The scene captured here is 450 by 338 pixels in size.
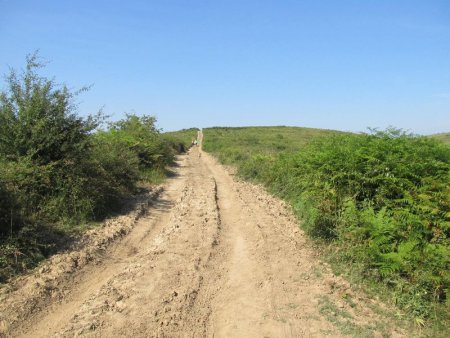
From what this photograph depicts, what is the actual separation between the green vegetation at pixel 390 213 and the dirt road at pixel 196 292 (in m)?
0.54

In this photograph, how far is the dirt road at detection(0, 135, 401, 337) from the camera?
5188 millimetres

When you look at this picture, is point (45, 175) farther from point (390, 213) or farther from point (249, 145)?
point (249, 145)

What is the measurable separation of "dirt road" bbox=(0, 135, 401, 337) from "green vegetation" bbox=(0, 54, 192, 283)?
3.26 ft

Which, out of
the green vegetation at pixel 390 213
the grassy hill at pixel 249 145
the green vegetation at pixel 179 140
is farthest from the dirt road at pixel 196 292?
the green vegetation at pixel 179 140

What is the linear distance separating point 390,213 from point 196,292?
404cm

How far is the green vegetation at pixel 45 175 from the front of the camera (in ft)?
25.0

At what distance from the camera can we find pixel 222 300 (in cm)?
598

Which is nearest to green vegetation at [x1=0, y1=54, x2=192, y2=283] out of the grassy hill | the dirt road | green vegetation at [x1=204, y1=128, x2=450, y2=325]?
the dirt road

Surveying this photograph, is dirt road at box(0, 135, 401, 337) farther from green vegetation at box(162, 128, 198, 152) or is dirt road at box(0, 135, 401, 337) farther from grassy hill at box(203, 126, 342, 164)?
green vegetation at box(162, 128, 198, 152)

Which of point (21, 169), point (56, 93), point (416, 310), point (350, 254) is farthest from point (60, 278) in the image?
point (56, 93)

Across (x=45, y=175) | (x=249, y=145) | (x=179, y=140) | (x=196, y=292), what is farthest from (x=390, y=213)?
(x=179, y=140)

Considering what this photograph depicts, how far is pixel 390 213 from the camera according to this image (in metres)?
7.67

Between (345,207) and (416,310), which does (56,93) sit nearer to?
(345,207)

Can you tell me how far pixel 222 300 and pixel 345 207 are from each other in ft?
12.7
